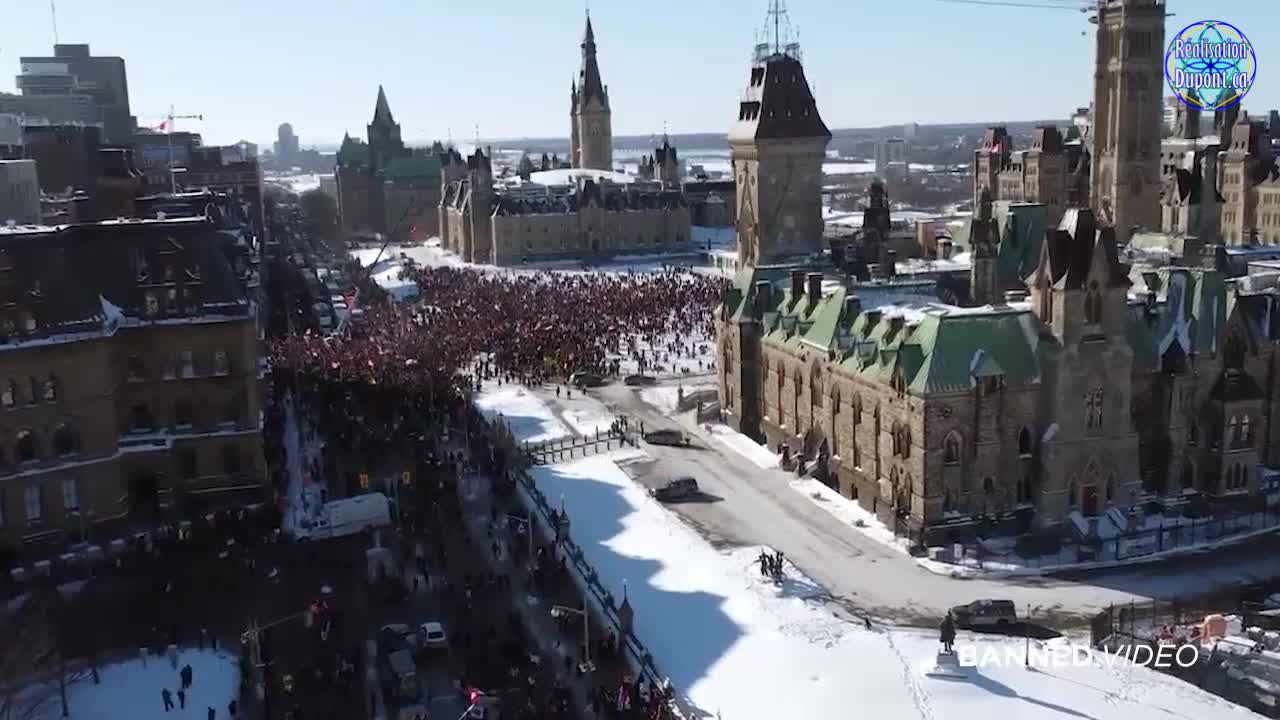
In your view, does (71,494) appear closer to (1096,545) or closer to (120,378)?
(120,378)

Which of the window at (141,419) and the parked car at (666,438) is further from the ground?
the window at (141,419)

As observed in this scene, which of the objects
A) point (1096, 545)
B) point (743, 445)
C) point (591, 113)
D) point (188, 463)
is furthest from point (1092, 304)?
point (591, 113)

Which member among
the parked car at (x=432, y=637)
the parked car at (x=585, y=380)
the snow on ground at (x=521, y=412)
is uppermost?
the parked car at (x=585, y=380)

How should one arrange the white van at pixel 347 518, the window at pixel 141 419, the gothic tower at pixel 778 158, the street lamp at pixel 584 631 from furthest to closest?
the gothic tower at pixel 778 158 → the window at pixel 141 419 → the white van at pixel 347 518 → the street lamp at pixel 584 631

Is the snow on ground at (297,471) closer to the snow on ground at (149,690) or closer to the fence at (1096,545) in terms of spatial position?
the snow on ground at (149,690)

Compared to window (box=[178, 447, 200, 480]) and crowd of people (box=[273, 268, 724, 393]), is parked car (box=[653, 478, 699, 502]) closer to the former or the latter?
window (box=[178, 447, 200, 480])

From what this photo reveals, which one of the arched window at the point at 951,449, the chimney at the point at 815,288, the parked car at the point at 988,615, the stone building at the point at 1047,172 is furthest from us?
the stone building at the point at 1047,172

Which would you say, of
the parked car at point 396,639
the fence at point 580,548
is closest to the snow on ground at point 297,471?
the fence at point 580,548

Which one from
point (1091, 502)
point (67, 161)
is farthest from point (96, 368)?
point (67, 161)
